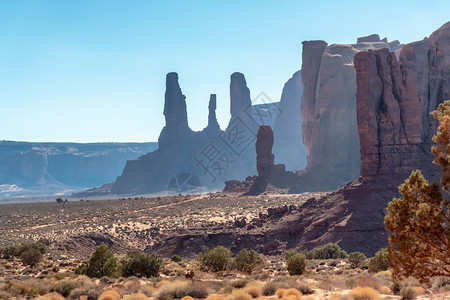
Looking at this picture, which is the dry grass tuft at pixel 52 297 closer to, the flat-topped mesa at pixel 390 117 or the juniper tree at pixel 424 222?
the juniper tree at pixel 424 222

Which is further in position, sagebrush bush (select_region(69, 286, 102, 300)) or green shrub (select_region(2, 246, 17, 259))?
green shrub (select_region(2, 246, 17, 259))

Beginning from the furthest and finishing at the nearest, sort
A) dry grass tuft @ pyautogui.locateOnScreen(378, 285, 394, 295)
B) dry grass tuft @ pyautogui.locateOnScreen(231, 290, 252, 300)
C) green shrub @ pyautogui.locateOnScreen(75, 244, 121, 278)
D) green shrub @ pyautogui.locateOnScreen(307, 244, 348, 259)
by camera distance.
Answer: green shrub @ pyautogui.locateOnScreen(307, 244, 348, 259)
green shrub @ pyautogui.locateOnScreen(75, 244, 121, 278)
dry grass tuft @ pyautogui.locateOnScreen(378, 285, 394, 295)
dry grass tuft @ pyautogui.locateOnScreen(231, 290, 252, 300)

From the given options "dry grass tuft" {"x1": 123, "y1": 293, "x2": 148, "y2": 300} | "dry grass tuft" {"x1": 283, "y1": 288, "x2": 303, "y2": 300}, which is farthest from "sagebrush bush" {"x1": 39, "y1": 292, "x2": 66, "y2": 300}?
"dry grass tuft" {"x1": 283, "y1": 288, "x2": 303, "y2": 300}

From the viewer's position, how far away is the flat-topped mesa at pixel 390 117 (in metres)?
44.5

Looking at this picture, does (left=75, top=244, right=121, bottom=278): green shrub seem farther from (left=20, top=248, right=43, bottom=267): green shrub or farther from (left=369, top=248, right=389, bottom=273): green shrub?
(left=369, top=248, right=389, bottom=273): green shrub

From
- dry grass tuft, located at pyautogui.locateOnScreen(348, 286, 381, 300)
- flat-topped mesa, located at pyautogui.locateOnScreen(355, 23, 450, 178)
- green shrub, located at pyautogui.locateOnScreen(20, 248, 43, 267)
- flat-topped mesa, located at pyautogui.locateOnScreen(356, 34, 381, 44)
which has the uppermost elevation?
flat-topped mesa, located at pyautogui.locateOnScreen(356, 34, 381, 44)

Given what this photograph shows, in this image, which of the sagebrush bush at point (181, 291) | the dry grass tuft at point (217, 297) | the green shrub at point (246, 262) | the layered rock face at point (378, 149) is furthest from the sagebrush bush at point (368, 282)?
the layered rock face at point (378, 149)

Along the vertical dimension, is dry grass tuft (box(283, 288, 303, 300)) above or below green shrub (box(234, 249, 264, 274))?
above

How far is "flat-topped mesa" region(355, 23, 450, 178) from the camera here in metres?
44.5

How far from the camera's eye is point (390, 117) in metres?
44.9

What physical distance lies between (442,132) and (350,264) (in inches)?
701

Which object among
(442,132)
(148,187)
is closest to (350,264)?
(442,132)

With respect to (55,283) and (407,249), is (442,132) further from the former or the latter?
(55,283)

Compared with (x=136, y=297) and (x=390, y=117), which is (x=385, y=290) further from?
(x=390, y=117)
